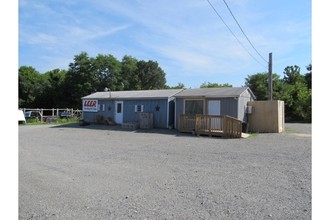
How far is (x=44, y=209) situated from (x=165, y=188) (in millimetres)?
1976

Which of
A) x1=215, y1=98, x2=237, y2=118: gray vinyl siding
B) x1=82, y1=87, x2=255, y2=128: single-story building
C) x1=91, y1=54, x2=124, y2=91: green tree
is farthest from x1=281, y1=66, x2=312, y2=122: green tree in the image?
x1=91, y1=54, x2=124, y2=91: green tree

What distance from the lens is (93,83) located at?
43938 millimetres

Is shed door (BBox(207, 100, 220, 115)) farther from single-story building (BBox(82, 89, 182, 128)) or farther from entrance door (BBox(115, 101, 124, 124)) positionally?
entrance door (BBox(115, 101, 124, 124))

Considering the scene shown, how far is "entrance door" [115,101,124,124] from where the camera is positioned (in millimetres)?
21541

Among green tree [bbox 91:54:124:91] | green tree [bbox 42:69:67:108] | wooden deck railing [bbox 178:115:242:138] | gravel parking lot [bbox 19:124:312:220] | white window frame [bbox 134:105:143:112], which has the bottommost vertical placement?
gravel parking lot [bbox 19:124:312:220]

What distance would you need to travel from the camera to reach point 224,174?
6156 mm

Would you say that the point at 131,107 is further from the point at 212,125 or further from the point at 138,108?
the point at 212,125

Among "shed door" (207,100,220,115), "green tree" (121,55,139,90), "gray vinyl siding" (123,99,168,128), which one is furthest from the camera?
"green tree" (121,55,139,90)

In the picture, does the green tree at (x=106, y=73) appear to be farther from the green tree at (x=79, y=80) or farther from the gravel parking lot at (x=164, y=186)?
the gravel parking lot at (x=164, y=186)

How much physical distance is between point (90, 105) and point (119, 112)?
Answer: 332cm

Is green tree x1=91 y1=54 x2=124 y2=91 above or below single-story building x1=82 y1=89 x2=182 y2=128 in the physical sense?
above
